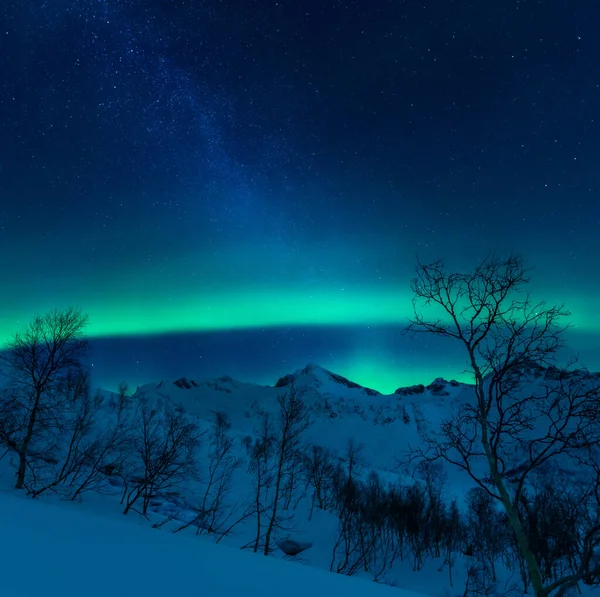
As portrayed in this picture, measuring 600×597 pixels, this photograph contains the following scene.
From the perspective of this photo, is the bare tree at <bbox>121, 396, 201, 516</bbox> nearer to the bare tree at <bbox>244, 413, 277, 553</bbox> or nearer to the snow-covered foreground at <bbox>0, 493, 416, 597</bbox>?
the bare tree at <bbox>244, 413, 277, 553</bbox>

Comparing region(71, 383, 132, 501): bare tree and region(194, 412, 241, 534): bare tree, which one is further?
region(194, 412, 241, 534): bare tree

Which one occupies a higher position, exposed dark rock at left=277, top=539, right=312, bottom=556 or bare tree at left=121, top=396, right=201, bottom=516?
bare tree at left=121, top=396, right=201, bottom=516

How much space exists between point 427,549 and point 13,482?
193ft

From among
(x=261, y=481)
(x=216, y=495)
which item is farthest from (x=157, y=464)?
(x=261, y=481)

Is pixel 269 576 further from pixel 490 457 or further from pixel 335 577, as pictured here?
pixel 490 457

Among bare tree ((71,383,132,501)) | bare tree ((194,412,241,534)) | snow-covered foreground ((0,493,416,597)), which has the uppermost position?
snow-covered foreground ((0,493,416,597))

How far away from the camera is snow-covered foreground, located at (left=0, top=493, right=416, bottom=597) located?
439cm

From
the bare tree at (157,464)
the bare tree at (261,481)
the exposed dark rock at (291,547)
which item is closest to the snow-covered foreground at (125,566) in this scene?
the bare tree at (261,481)

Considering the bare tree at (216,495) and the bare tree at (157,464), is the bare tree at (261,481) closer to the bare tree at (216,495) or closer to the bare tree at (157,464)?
the bare tree at (216,495)

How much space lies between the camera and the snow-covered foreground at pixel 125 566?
439 centimetres

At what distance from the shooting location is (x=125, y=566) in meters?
5.29

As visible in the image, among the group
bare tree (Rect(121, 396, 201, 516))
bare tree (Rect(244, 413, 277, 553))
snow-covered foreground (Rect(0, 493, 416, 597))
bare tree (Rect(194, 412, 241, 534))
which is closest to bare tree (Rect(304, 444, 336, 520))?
bare tree (Rect(244, 413, 277, 553))

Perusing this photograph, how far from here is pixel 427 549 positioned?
61.4 meters

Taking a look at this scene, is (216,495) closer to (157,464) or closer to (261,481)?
(261,481)
